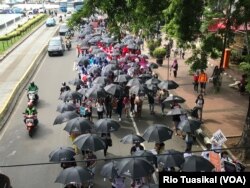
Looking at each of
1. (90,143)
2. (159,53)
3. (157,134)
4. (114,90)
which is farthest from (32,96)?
(159,53)

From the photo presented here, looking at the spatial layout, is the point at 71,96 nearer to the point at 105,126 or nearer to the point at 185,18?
the point at 105,126

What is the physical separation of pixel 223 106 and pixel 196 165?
10.1m

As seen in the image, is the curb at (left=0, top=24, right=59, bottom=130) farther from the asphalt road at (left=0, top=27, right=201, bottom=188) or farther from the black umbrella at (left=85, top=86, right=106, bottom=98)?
the black umbrella at (left=85, top=86, right=106, bottom=98)

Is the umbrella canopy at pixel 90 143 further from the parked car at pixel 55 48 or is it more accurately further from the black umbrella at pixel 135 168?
the parked car at pixel 55 48

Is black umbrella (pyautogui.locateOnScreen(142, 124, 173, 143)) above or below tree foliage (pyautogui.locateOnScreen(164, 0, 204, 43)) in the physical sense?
below

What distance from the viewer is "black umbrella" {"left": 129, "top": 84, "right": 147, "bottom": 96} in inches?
699

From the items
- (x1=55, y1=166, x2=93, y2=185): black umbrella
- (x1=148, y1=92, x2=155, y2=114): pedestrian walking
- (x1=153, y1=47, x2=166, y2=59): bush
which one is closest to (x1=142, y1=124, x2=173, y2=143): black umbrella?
(x1=55, y1=166, x2=93, y2=185): black umbrella

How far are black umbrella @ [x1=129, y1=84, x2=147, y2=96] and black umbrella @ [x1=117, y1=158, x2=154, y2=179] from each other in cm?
733

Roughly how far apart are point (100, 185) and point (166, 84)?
7730 mm

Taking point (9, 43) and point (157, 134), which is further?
point (9, 43)

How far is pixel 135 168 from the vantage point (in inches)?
408

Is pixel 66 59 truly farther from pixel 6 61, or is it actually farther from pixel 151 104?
pixel 151 104

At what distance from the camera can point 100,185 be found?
1258cm

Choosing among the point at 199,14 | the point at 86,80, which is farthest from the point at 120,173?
the point at 86,80
